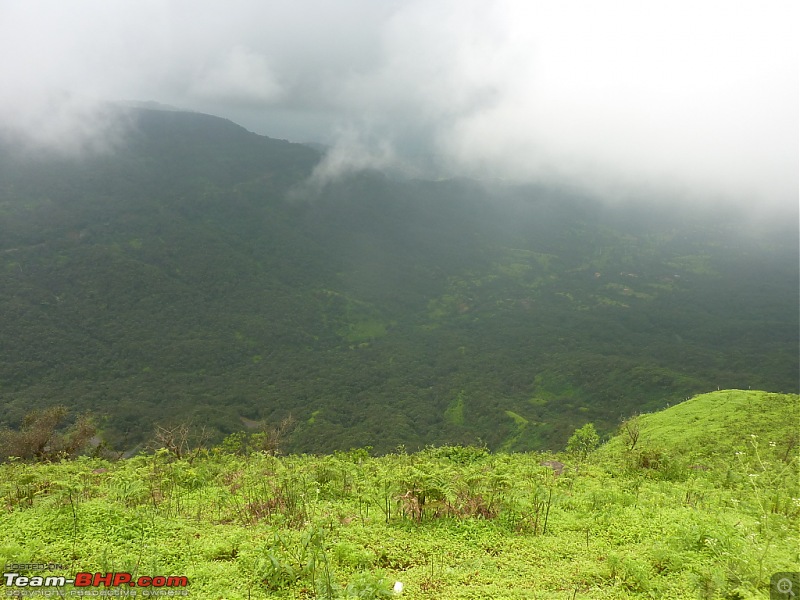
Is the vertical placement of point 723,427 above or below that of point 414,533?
below

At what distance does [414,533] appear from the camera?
9.94m

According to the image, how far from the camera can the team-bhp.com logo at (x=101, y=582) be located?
7.54m

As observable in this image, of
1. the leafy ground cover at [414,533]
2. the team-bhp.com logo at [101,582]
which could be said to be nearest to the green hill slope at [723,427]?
the leafy ground cover at [414,533]

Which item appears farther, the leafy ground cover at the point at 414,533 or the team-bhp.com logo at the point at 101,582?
the leafy ground cover at the point at 414,533

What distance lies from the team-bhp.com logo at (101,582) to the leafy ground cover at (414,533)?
0.52 ft

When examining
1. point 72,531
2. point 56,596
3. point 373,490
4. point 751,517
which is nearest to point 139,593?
point 56,596

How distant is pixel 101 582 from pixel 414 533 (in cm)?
597

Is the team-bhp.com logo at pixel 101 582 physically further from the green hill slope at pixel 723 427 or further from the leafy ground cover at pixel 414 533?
the green hill slope at pixel 723 427

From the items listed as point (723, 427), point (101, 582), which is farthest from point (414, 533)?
point (723, 427)

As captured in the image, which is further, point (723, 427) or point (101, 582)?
point (723, 427)

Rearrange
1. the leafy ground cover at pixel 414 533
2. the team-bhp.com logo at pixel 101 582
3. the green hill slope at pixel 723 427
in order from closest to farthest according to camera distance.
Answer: the team-bhp.com logo at pixel 101 582 → the leafy ground cover at pixel 414 533 → the green hill slope at pixel 723 427

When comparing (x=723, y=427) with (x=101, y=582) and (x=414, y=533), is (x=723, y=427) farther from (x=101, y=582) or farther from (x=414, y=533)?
(x=101, y=582)

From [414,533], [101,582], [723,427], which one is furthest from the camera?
[723,427]

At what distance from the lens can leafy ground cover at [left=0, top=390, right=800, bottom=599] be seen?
7.76 meters
